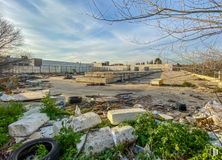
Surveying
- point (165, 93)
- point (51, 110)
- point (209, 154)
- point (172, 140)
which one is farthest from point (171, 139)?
point (165, 93)

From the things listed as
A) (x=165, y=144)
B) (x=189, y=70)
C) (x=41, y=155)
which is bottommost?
(x=41, y=155)

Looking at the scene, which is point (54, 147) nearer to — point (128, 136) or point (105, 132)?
point (105, 132)

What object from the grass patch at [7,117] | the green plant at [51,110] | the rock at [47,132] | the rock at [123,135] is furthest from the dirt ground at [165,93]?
the grass patch at [7,117]

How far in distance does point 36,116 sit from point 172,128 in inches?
124

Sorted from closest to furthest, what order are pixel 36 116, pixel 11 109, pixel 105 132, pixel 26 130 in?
pixel 105 132
pixel 26 130
pixel 36 116
pixel 11 109

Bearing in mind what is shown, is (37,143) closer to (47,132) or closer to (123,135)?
(47,132)

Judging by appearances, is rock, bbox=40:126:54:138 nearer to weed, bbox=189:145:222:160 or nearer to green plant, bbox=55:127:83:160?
green plant, bbox=55:127:83:160

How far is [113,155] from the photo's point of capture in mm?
4078

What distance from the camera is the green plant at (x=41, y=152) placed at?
413 centimetres

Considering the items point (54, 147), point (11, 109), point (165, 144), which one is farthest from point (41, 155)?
point (11, 109)

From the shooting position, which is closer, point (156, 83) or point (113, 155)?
point (113, 155)

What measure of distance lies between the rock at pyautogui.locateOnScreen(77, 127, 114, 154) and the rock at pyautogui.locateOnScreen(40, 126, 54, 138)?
99cm

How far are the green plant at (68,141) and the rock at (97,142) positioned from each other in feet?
0.39

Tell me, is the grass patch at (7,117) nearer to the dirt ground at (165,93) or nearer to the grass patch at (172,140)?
the grass patch at (172,140)
